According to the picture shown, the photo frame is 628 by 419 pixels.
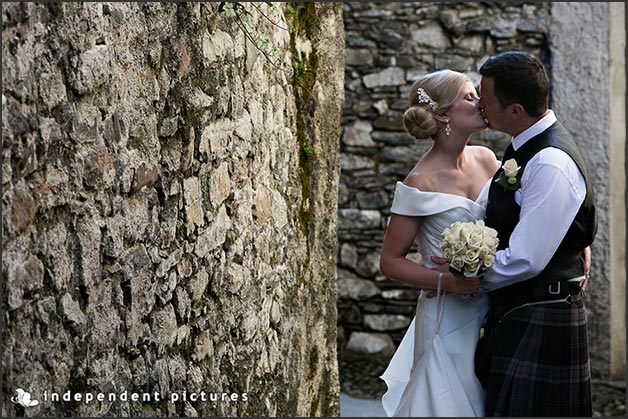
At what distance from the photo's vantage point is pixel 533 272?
310cm

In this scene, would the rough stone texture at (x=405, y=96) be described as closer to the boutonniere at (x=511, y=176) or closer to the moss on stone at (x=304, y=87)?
the moss on stone at (x=304, y=87)

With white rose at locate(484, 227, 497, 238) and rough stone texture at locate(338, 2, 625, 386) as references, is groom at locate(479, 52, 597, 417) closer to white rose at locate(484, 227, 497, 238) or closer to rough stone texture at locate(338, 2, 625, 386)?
white rose at locate(484, 227, 497, 238)

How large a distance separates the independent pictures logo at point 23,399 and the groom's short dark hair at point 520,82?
6.07 ft

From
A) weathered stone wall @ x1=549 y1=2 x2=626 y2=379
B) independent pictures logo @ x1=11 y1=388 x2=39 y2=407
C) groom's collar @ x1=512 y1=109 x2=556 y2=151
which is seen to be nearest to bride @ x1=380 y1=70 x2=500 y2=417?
groom's collar @ x1=512 y1=109 x2=556 y2=151

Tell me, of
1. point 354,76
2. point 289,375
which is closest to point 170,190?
point 289,375

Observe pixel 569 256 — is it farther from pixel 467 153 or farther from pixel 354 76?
pixel 354 76

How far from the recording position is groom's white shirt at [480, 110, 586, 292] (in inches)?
120

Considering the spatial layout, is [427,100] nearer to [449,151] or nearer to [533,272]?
[449,151]

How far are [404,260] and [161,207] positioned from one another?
1033 mm

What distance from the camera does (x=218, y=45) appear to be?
3275 millimetres

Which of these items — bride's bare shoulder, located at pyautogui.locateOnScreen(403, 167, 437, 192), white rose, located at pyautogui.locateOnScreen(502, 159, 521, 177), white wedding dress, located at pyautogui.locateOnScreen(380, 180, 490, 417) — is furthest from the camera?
bride's bare shoulder, located at pyautogui.locateOnScreen(403, 167, 437, 192)

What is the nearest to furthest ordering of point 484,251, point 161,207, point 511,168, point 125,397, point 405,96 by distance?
point 125,397 → point 161,207 → point 484,251 → point 511,168 → point 405,96

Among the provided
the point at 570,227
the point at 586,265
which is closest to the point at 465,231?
the point at 570,227

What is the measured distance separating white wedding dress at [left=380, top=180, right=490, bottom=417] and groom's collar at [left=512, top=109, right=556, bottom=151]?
1.01ft
